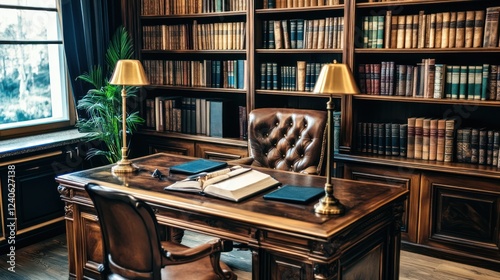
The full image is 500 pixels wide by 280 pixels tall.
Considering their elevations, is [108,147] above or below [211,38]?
below

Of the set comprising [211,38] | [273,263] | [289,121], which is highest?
[211,38]

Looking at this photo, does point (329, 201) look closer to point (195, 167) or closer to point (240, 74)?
point (195, 167)

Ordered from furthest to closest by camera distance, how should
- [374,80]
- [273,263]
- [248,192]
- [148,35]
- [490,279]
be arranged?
1. [148,35]
2. [374,80]
3. [490,279]
4. [248,192]
5. [273,263]

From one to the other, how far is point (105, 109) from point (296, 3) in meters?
1.83

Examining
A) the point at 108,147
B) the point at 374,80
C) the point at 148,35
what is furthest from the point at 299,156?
the point at 148,35

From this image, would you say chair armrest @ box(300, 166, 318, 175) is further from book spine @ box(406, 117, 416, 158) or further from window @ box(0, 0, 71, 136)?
window @ box(0, 0, 71, 136)

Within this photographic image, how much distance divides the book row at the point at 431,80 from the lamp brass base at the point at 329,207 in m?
1.78

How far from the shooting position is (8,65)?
4328mm

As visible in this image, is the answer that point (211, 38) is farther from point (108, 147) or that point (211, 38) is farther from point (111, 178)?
point (111, 178)

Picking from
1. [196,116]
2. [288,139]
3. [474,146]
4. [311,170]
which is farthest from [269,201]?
[196,116]

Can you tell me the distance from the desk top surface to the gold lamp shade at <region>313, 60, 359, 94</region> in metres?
0.53

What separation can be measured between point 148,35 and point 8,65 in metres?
1.29

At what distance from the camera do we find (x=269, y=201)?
2.50m

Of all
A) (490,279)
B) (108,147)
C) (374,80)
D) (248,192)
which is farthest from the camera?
(108,147)
